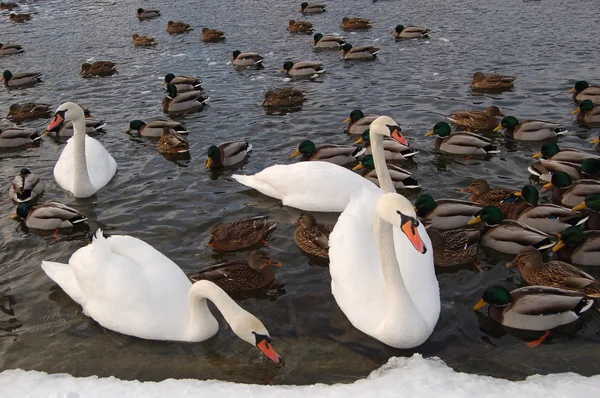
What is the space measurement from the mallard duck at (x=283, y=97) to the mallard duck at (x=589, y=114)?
20.7ft

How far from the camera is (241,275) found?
7.80 m

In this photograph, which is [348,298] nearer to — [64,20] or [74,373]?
[74,373]

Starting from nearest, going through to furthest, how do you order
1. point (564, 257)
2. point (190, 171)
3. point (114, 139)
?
point (564, 257) < point (190, 171) < point (114, 139)

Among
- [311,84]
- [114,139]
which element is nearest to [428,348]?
[114,139]

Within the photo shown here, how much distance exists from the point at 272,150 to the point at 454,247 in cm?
525

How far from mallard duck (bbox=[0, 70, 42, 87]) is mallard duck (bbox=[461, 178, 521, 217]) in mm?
13657

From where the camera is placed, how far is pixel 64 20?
87.2ft

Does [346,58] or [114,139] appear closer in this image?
[114,139]

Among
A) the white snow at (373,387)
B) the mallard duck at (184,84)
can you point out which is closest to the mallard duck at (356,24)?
the mallard duck at (184,84)

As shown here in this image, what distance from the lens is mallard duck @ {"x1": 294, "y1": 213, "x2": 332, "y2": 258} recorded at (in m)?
8.51

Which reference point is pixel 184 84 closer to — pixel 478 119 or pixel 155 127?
pixel 155 127

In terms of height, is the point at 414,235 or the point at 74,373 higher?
the point at 414,235

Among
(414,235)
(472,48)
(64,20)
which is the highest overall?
(414,235)

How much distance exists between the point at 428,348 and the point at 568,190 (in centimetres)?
441
